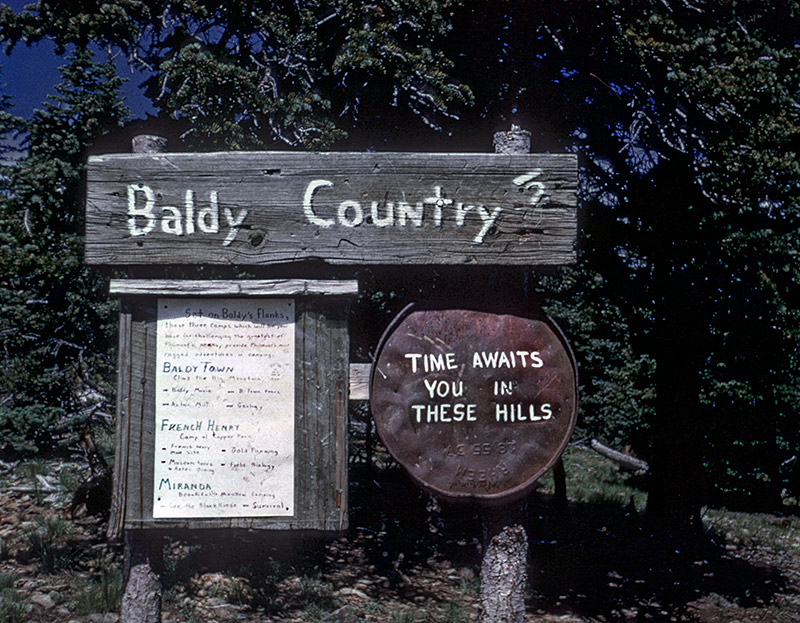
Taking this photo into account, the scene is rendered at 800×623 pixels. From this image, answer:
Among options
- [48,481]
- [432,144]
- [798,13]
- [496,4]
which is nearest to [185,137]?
[432,144]

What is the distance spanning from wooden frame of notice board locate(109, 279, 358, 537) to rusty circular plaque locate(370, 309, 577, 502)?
0.25m

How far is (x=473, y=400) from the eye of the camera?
3.11 meters

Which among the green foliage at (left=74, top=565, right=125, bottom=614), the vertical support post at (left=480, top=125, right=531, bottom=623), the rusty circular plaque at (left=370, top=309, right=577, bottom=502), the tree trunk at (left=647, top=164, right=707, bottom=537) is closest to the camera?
the rusty circular plaque at (left=370, top=309, right=577, bottom=502)

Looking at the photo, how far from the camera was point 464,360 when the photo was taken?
10.2 feet

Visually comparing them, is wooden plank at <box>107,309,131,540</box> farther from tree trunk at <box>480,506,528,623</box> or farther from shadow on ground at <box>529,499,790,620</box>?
shadow on ground at <box>529,499,790,620</box>

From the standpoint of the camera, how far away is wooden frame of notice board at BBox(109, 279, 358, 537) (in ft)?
10.2

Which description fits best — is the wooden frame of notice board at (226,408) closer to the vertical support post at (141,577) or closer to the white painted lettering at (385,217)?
the vertical support post at (141,577)

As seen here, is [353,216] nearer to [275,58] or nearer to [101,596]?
[275,58]

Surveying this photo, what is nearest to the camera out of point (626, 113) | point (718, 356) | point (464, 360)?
point (464, 360)

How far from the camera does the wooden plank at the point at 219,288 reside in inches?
122

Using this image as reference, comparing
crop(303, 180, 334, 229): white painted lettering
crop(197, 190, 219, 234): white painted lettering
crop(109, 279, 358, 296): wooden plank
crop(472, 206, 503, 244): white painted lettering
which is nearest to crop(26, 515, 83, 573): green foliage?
crop(109, 279, 358, 296): wooden plank

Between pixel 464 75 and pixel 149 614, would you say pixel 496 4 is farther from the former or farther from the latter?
pixel 149 614

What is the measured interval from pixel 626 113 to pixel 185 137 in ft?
13.7

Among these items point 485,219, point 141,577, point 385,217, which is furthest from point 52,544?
point 485,219
